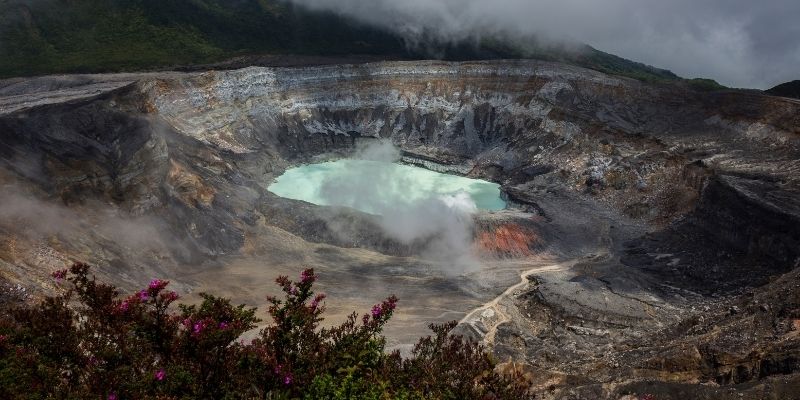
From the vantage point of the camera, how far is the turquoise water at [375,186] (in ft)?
→ 191

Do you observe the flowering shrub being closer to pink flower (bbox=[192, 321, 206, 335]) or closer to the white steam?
pink flower (bbox=[192, 321, 206, 335])

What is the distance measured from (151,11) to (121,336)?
117 meters

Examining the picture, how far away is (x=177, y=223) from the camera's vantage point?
4212cm

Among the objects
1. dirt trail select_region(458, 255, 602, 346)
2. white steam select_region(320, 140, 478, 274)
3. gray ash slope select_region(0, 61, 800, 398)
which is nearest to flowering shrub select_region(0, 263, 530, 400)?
gray ash slope select_region(0, 61, 800, 398)

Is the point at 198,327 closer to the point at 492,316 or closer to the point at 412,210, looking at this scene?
the point at 492,316

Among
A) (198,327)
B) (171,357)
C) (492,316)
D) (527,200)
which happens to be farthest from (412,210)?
(198,327)

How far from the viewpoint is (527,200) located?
193 feet

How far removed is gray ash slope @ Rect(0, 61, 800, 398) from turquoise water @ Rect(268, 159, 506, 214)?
308 cm

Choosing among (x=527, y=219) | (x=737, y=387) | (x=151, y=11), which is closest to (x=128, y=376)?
(x=737, y=387)

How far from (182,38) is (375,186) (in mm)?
65978

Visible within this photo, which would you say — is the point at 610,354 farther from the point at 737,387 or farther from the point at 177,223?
the point at 177,223

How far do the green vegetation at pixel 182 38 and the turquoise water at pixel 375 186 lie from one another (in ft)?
125

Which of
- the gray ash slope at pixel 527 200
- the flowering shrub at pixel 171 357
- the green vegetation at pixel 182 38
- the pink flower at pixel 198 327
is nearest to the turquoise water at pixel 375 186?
the gray ash slope at pixel 527 200

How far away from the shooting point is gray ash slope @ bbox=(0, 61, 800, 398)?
90.2 feet
